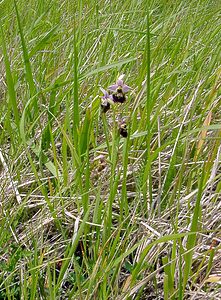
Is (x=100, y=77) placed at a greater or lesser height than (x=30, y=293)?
greater

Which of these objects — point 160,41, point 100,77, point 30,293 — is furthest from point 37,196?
point 160,41

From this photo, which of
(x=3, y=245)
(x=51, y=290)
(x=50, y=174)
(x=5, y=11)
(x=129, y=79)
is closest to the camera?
(x=51, y=290)

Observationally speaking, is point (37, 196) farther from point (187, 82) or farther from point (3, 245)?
point (187, 82)

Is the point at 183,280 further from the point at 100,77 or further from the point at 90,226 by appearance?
the point at 100,77

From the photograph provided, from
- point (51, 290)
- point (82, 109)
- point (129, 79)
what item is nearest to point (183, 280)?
point (51, 290)

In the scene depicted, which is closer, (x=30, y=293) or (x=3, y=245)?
(x=30, y=293)

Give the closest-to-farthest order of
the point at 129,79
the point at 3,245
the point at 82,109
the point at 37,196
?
1. the point at 3,245
2. the point at 37,196
3. the point at 82,109
4. the point at 129,79
